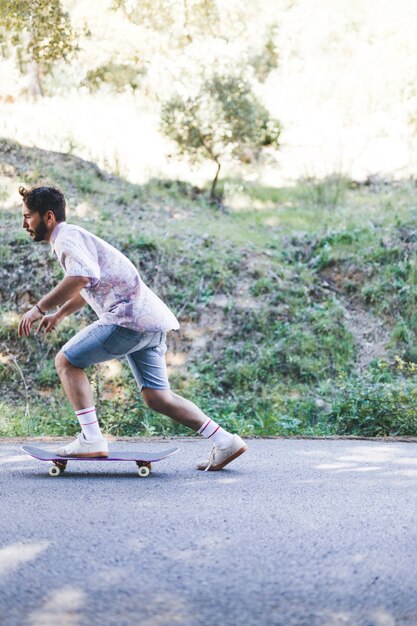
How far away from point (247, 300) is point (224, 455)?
7.29 metres

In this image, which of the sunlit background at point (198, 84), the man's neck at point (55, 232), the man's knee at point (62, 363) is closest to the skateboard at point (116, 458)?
the man's knee at point (62, 363)

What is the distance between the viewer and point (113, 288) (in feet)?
18.5

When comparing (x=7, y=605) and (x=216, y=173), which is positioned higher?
(x=216, y=173)

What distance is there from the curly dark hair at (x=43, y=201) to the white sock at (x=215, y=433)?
182 centimetres

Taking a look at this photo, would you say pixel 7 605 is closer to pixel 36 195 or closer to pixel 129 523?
pixel 129 523

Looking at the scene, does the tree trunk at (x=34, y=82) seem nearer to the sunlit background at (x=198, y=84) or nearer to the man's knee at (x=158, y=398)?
the sunlit background at (x=198, y=84)

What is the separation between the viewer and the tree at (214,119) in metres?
16.8

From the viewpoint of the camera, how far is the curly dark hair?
5605 mm

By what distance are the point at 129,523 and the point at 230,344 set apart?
8037 millimetres

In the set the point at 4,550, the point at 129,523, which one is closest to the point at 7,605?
the point at 4,550

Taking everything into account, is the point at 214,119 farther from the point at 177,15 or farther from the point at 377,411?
the point at 377,411

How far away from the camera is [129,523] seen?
4.34 metres

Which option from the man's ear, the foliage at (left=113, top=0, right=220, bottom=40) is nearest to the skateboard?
the man's ear

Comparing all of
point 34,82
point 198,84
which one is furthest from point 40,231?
point 34,82
